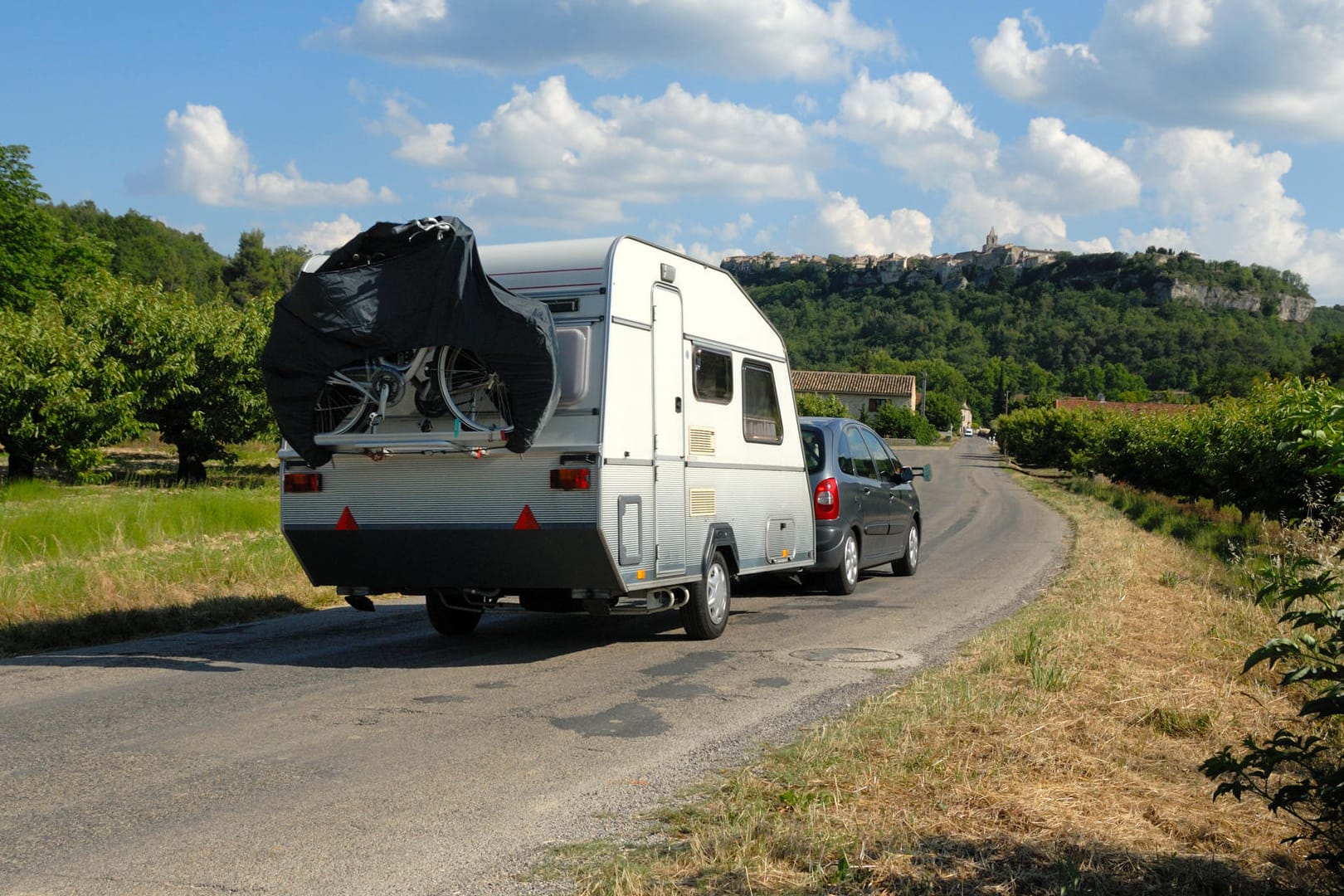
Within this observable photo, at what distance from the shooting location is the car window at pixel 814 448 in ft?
40.2

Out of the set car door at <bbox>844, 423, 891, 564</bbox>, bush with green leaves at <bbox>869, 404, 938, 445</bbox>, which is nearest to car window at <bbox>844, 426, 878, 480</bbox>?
car door at <bbox>844, 423, 891, 564</bbox>

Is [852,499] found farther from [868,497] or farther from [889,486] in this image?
[889,486]

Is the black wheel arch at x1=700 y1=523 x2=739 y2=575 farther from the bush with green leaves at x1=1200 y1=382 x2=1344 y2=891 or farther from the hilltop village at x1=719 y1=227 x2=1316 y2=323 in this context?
the hilltop village at x1=719 y1=227 x2=1316 y2=323

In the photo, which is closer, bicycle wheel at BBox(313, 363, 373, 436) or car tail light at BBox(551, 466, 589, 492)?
car tail light at BBox(551, 466, 589, 492)

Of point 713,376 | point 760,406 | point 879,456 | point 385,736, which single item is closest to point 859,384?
point 879,456

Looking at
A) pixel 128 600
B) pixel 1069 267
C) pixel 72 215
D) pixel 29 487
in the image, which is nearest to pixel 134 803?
pixel 128 600

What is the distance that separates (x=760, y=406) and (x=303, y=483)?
4.09 metres

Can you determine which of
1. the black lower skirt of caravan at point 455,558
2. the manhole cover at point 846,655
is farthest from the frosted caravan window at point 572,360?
the manhole cover at point 846,655

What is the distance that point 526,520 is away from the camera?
7887mm

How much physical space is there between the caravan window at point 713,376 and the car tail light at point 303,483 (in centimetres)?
295

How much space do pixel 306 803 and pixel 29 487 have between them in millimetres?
23570

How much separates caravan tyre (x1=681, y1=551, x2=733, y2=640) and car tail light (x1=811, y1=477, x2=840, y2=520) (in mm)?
2607

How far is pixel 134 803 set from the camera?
16.1 ft

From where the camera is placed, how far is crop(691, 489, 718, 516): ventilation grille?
9018 mm
